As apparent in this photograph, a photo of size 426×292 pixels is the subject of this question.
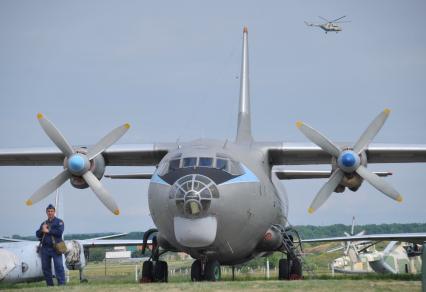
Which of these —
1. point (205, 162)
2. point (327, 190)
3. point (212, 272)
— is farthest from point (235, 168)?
point (327, 190)

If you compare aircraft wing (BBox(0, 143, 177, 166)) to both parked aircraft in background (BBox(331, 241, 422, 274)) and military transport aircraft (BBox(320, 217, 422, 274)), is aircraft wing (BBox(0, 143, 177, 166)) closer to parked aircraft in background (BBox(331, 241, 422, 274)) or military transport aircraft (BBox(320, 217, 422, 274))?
military transport aircraft (BBox(320, 217, 422, 274))

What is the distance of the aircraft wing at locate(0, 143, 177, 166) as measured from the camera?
83.7 ft

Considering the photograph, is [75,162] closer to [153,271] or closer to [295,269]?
[153,271]

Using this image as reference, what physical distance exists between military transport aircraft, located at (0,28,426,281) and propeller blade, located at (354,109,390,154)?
30mm

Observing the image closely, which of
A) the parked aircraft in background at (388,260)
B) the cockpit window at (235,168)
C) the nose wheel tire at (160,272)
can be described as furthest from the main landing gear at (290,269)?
the parked aircraft in background at (388,260)

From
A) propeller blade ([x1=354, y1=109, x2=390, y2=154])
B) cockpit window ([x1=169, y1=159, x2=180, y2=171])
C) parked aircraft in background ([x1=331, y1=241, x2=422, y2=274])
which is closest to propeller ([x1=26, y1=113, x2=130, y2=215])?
cockpit window ([x1=169, y1=159, x2=180, y2=171])

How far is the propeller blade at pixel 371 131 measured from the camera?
2295 cm

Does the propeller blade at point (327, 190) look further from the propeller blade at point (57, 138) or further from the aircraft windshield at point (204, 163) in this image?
the propeller blade at point (57, 138)

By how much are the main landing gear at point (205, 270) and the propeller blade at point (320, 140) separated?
4.92 metres

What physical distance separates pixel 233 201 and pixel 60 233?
4980 millimetres

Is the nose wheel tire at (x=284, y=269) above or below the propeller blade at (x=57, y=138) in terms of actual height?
below

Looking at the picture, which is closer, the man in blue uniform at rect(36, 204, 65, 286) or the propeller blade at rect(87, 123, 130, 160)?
the man in blue uniform at rect(36, 204, 65, 286)

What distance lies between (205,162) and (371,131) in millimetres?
5858

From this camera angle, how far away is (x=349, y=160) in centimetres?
2222
